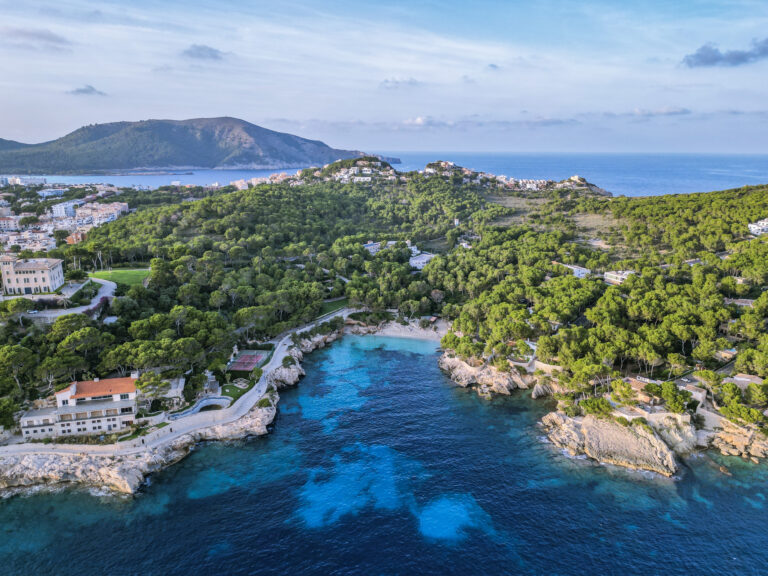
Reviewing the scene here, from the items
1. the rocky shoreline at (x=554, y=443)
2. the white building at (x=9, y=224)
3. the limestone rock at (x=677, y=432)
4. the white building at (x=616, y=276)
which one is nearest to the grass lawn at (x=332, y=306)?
the rocky shoreline at (x=554, y=443)

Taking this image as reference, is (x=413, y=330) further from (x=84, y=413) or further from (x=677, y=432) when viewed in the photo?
(x=84, y=413)

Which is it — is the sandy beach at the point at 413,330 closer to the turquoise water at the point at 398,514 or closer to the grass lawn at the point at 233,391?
A: the turquoise water at the point at 398,514

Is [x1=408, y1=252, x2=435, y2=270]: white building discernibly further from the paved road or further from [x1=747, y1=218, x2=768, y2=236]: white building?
[x1=747, y1=218, x2=768, y2=236]: white building

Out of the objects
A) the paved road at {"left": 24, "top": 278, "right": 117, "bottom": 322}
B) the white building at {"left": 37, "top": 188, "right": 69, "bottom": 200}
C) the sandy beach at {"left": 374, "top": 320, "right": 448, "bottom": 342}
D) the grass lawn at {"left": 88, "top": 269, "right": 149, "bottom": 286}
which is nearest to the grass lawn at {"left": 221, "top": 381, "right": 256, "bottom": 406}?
the paved road at {"left": 24, "top": 278, "right": 117, "bottom": 322}

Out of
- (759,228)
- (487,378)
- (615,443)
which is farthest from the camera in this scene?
(759,228)

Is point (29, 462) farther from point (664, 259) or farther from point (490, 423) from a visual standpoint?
point (664, 259)

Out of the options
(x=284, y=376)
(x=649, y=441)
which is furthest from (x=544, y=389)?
(x=284, y=376)

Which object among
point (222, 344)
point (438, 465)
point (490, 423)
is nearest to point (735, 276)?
point (490, 423)
